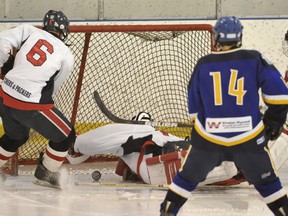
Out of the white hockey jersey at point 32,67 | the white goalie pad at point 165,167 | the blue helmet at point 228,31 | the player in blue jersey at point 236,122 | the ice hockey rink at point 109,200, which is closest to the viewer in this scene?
the player in blue jersey at point 236,122

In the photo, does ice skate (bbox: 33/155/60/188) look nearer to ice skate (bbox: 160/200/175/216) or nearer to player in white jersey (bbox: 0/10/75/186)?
player in white jersey (bbox: 0/10/75/186)

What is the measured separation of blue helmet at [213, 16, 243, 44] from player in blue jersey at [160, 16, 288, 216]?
62 millimetres

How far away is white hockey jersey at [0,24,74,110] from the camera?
471cm

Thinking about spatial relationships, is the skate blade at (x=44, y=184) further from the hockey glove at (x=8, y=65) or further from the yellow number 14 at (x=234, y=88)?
the yellow number 14 at (x=234, y=88)

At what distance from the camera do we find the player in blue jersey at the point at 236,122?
3592 millimetres

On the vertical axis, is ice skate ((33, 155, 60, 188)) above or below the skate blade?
above

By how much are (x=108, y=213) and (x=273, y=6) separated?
12.5ft

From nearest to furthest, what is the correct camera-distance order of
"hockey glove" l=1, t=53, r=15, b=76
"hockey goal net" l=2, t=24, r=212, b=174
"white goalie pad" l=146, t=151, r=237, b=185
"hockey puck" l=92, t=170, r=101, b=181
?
"hockey glove" l=1, t=53, r=15, b=76 → "white goalie pad" l=146, t=151, r=237, b=185 → "hockey puck" l=92, t=170, r=101, b=181 → "hockey goal net" l=2, t=24, r=212, b=174

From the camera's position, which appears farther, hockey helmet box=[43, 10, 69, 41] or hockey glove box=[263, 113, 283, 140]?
hockey helmet box=[43, 10, 69, 41]

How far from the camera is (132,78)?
6.32 metres

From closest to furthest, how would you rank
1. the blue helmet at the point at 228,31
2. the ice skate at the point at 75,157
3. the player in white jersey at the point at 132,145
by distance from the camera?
the blue helmet at the point at 228,31 → the player in white jersey at the point at 132,145 → the ice skate at the point at 75,157

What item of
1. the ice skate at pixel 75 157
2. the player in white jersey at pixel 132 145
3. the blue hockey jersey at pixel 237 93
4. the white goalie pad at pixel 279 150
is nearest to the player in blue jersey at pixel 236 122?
the blue hockey jersey at pixel 237 93

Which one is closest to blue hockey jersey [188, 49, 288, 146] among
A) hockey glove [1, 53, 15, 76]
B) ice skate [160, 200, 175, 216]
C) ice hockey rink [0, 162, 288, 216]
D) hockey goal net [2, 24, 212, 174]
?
ice skate [160, 200, 175, 216]

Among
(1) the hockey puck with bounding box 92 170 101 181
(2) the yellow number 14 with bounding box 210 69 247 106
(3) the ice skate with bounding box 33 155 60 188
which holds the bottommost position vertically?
(1) the hockey puck with bounding box 92 170 101 181
